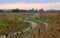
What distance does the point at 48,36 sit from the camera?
26.2 feet

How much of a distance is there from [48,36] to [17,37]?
9.79 meters

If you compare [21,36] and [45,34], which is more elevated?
[45,34]

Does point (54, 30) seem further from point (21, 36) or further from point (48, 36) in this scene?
point (21, 36)

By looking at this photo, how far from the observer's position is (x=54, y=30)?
7.97m

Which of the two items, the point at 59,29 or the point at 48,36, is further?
the point at 59,29

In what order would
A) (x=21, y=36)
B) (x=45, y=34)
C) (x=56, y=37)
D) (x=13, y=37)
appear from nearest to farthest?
(x=56, y=37)
(x=45, y=34)
(x=13, y=37)
(x=21, y=36)

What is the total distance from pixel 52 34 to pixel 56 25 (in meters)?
0.73

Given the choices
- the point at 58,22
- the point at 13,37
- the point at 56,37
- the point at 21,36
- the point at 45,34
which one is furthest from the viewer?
the point at 21,36

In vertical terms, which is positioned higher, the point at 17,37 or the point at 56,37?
the point at 56,37

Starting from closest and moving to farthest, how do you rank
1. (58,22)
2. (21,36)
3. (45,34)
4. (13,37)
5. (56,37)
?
1. (56,37)
2. (45,34)
3. (58,22)
4. (13,37)
5. (21,36)

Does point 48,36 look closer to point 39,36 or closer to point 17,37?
point 39,36

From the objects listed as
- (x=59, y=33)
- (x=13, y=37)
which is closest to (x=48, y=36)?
(x=59, y=33)

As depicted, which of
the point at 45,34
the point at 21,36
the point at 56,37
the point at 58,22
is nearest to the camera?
the point at 56,37

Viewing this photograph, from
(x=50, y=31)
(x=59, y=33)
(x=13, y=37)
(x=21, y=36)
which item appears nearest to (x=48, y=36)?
(x=50, y=31)
